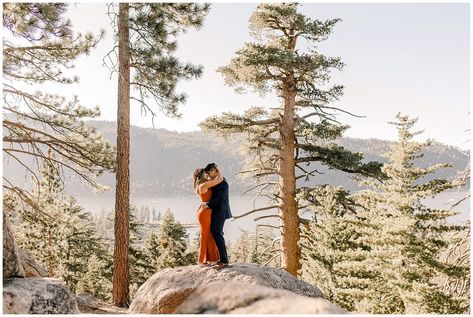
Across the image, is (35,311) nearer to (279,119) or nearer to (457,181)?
(457,181)

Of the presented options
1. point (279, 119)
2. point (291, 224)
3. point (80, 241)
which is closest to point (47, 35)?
point (279, 119)

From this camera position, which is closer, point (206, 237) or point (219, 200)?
point (219, 200)

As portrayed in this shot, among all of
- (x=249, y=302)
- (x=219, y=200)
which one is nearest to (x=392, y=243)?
(x=219, y=200)

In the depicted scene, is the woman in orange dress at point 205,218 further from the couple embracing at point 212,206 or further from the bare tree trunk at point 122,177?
the bare tree trunk at point 122,177

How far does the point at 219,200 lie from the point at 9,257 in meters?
3.07

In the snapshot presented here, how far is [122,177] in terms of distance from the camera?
9219 millimetres

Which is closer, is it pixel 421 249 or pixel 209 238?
pixel 209 238

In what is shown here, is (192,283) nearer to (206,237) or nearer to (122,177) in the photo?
(206,237)

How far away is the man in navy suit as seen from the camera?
6.62 m

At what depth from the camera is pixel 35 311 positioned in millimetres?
4742

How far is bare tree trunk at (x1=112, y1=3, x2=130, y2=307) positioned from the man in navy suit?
3.11 m

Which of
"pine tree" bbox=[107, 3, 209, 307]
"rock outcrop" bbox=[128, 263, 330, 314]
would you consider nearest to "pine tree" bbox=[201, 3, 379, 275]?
"pine tree" bbox=[107, 3, 209, 307]

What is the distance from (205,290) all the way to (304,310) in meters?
0.64

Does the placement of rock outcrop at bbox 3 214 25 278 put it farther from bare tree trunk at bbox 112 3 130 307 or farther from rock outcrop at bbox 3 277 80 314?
bare tree trunk at bbox 112 3 130 307
